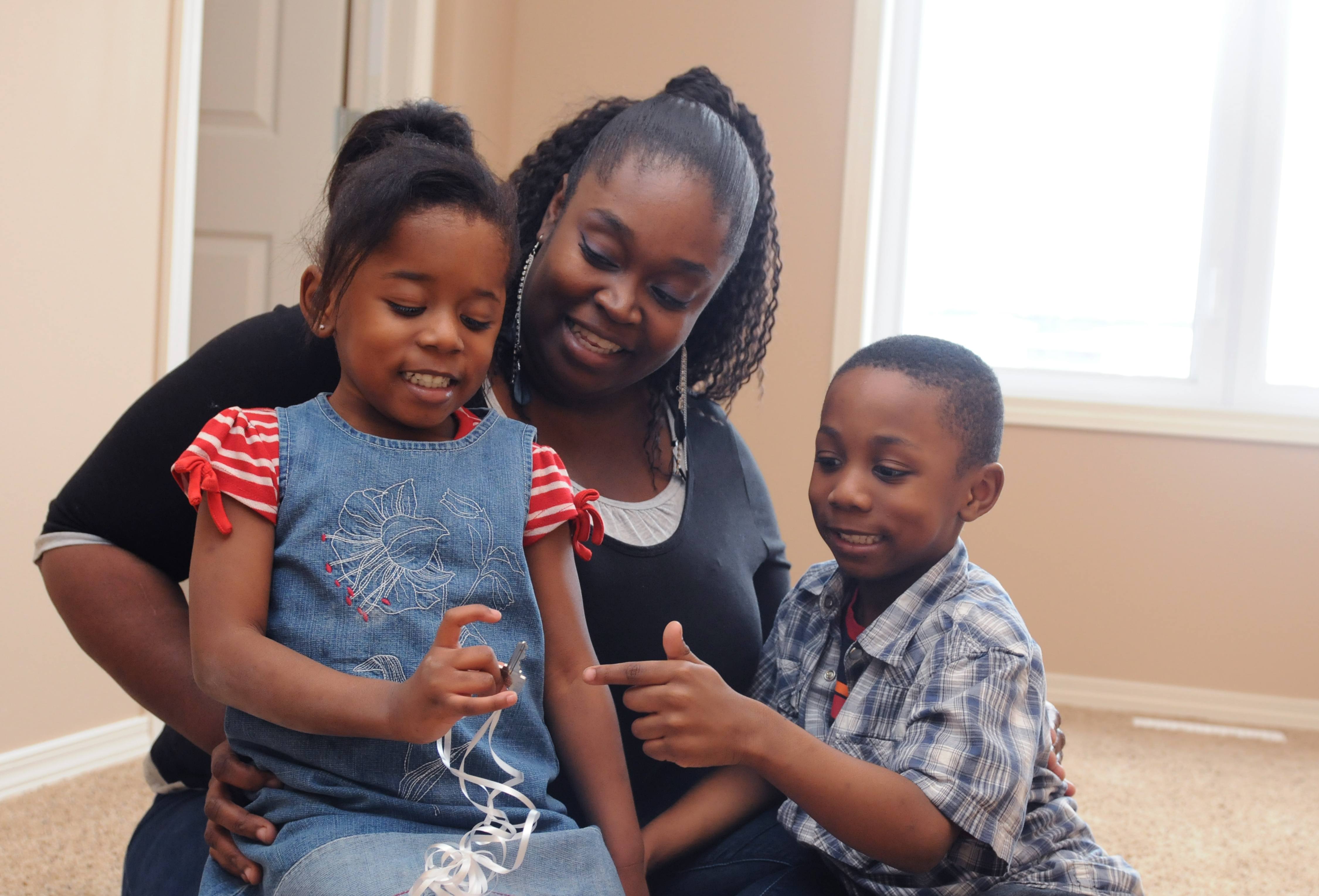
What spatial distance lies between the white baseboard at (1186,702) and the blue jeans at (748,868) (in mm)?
2561

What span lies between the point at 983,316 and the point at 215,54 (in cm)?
251

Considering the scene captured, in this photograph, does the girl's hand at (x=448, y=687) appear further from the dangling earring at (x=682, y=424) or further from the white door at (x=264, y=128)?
the white door at (x=264, y=128)

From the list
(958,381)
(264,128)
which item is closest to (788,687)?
(958,381)

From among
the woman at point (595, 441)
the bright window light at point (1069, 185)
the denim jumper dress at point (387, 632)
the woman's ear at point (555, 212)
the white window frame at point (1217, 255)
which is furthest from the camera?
the bright window light at point (1069, 185)

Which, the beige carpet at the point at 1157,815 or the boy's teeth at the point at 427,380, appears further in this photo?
the beige carpet at the point at 1157,815

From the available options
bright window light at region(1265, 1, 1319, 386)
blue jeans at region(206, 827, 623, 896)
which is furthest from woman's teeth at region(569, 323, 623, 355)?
bright window light at region(1265, 1, 1319, 386)

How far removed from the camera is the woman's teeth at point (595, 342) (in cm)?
119

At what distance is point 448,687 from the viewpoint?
2.45 feet

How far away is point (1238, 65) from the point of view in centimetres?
354

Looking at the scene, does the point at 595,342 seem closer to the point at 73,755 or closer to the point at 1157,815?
the point at 73,755

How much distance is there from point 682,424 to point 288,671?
2.22ft

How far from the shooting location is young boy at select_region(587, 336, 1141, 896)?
37.2 inches

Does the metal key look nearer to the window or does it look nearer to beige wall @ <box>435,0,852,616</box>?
beige wall @ <box>435,0,852,616</box>

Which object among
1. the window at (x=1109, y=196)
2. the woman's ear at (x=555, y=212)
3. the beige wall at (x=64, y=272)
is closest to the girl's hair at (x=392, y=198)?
the woman's ear at (x=555, y=212)
